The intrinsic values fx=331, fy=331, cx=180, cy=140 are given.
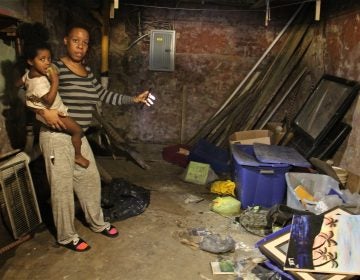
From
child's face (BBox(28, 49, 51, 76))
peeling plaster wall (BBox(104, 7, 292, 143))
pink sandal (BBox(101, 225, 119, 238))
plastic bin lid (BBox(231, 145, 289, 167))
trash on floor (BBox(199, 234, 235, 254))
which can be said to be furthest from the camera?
peeling plaster wall (BBox(104, 7, 292, 143))

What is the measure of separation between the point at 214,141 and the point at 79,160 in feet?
9.89

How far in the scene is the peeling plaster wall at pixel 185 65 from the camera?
17.2 ft

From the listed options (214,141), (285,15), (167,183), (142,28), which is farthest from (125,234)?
(285,15)

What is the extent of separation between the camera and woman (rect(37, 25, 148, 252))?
96.2 inches

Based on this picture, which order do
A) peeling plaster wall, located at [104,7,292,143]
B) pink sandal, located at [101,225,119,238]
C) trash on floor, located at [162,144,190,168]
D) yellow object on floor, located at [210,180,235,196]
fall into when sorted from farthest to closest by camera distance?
peeling plaster wall, located at [104,7,292,143]
trash on floor, located at [162,144,190,168]
yellow object on floor, located at [210,180,235,196]
pink sandal, located at [101,225,119,238]

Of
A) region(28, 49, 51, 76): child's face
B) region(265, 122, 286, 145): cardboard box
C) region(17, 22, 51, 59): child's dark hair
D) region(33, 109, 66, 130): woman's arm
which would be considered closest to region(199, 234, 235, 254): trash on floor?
region(33, 109, 66, 130): woman's arm

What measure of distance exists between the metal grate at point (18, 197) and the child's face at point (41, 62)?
85 centimetres

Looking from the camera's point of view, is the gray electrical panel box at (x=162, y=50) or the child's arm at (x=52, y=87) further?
the gray electrical panel box at (x=162, y=50)

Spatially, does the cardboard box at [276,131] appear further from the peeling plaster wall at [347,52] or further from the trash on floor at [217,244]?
the trash on floor at [217,244]

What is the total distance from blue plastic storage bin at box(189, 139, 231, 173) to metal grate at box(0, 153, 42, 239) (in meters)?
2.26

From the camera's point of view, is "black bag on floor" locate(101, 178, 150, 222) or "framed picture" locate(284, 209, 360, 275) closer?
"framed picture" locate(284, 209, 360, 275)

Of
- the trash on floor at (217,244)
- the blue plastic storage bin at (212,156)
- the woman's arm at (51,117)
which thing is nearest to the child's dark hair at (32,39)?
the woman's arm at (51,117)

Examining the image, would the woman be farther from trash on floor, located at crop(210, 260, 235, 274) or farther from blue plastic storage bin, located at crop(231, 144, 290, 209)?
blue plastic storage bin, located at crop(231, 144, 290, 209)

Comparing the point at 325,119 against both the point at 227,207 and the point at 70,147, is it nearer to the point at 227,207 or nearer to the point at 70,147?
the point at 227,207
